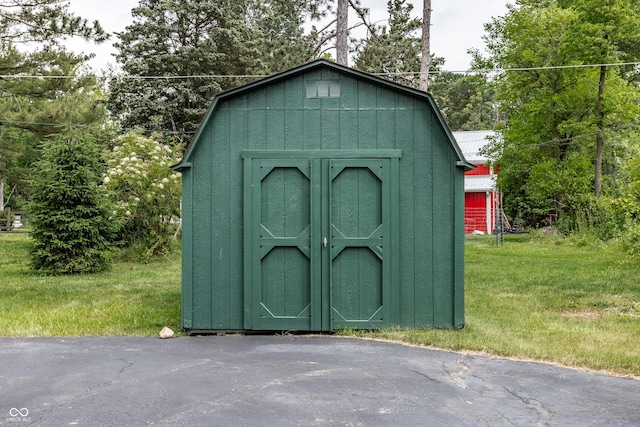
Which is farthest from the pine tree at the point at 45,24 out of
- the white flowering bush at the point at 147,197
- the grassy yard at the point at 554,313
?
the grassy yard at the point at 554,313

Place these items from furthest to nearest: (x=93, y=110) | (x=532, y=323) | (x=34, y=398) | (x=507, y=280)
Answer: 1. (x=93, y=110)
2. (x=507, y=280)
3. (x=532, y=323)
4. (x=34, y=398)

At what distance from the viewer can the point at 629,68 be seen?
99.6ft

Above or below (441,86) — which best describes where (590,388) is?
below

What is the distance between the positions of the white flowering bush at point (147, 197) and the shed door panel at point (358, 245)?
10.5 metres

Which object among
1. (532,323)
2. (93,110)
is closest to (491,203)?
(93,110)

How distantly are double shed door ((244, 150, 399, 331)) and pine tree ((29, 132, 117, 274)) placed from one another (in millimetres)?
8122

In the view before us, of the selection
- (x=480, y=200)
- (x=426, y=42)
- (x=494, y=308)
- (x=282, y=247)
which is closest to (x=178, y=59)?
(x=426, y=42)

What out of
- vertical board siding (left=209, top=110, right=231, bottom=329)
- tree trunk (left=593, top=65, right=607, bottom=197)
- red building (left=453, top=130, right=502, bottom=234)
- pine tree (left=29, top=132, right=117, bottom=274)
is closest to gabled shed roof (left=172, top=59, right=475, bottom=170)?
vertical board siding (left=209, top=110, right=231, bottom=329)

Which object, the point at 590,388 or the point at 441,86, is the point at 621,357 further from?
the point at 441,86

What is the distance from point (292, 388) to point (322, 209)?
279 cm

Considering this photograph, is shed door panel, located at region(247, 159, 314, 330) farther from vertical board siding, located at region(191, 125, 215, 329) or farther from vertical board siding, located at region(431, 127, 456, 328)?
vertical board siding, located at region(431, 127, 456, 328)

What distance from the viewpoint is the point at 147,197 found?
1725 centimetres

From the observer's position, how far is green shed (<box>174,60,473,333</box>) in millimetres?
7535

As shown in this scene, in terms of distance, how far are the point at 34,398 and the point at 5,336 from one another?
9.96 ft
